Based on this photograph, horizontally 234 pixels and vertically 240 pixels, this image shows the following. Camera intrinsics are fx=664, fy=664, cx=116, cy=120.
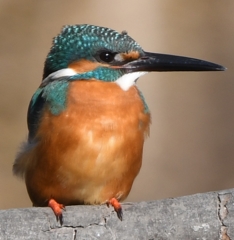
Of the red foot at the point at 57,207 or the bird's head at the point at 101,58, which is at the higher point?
the bird's head at the point at 101,58

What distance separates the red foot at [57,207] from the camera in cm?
254

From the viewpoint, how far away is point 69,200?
2.91 m

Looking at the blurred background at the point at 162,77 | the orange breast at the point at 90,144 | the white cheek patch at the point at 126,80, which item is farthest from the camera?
the blurred background at the point at 162,77

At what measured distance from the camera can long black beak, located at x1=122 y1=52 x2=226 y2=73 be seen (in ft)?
9.32

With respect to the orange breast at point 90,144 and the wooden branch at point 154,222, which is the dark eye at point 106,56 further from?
the wooden branch at point 154,222

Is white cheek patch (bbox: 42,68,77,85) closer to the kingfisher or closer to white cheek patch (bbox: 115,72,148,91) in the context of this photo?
the kingfisher

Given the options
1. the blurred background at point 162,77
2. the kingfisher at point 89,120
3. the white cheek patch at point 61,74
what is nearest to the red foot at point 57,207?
the kingfisher at point 89,120

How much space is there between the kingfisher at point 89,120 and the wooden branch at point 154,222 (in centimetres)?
16

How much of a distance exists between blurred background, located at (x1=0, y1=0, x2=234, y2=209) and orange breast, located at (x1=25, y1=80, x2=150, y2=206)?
2343 millimetres

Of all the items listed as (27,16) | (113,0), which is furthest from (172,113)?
(27,16)

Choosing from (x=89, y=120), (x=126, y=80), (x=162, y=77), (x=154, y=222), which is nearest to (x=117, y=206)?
(x=154, y=222)

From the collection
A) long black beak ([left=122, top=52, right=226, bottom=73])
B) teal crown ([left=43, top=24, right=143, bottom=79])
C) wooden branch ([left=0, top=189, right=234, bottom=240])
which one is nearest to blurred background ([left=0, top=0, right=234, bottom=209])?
long black beak ([left=122, top=52, right=226, bottom=73])

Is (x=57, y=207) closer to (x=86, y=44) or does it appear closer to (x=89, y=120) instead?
(x=89, y=120)

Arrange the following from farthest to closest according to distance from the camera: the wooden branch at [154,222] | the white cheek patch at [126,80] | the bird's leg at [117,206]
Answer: the white cheek patch at [126,80], the bird's leg at [117,206], the wooden branch at [154,222]
